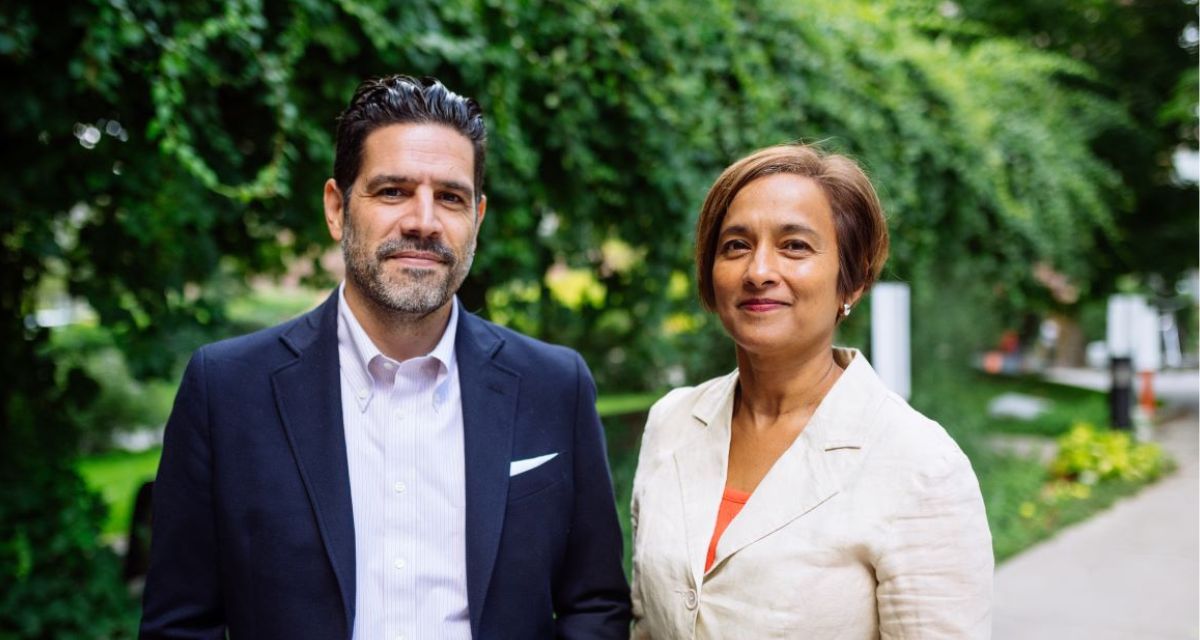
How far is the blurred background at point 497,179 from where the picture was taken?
3078 millimetres

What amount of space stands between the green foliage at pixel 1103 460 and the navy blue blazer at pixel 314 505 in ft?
27.0

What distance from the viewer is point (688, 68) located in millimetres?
4605

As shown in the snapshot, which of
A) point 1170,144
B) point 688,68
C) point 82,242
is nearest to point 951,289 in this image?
point 688,68

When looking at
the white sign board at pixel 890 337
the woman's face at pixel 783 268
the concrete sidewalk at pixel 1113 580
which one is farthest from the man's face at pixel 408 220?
the concrete sidewalk at pixel 1113 580

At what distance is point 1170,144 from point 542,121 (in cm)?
1126

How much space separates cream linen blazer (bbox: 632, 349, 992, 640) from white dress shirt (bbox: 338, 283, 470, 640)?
0.43m

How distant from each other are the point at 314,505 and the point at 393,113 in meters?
0.80

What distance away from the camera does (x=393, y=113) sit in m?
1.88

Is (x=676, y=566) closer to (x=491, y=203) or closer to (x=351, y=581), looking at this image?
(x=351, y=581)

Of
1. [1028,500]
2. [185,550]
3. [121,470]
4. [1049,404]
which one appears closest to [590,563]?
[185,550]

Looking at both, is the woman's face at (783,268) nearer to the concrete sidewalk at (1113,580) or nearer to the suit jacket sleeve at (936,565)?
the suit jacket sleeve at (936,565)

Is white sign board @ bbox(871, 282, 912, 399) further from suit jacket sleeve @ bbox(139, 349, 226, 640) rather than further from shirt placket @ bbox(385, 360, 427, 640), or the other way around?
suit jacket sleeve @ bbox(139, 349, 226, 640)

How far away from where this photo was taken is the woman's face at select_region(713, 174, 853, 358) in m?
1.80

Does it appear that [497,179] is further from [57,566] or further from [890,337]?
[57,566]
